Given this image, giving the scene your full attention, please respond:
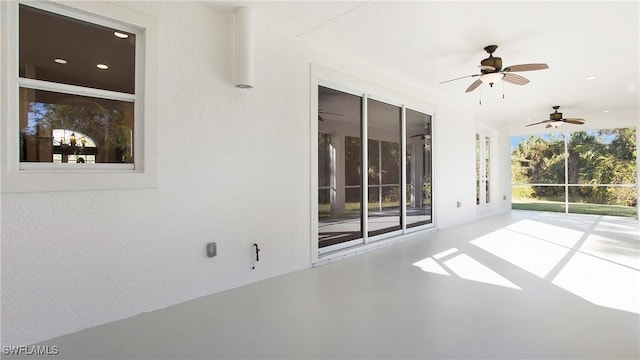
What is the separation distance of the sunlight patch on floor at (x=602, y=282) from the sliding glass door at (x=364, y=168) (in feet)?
7.61

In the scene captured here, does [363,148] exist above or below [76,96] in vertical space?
below

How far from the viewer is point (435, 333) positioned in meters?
2.15

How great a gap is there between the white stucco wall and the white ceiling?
402 millimetres

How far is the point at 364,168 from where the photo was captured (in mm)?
4629

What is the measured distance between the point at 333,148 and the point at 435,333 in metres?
2.90

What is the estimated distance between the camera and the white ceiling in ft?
9.72

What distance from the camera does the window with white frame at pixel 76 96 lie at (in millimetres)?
2023

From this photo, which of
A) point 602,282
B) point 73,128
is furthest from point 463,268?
point 73,128

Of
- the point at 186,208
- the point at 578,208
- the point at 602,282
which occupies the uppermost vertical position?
the point at 186,208

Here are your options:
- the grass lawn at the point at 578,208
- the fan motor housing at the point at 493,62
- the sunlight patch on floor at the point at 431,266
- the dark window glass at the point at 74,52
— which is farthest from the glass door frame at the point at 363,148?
the grass lawn at the point at 578,208

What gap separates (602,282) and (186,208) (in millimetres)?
4037

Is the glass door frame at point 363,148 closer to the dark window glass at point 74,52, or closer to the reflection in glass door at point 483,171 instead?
the dark window glass at point 74,52

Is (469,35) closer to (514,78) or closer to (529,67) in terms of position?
(529,67)

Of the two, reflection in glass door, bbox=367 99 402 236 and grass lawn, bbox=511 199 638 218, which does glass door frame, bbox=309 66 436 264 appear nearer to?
reflection in glass door, bbox=367 99 402 236
